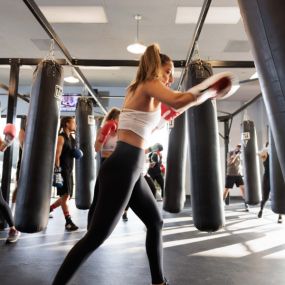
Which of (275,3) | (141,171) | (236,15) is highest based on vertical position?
(236,15)

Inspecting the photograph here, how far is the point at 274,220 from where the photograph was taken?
14.2ft

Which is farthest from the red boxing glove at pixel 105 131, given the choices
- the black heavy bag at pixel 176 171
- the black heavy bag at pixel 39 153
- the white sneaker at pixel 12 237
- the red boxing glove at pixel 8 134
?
the white sneaker at pixel 12 237

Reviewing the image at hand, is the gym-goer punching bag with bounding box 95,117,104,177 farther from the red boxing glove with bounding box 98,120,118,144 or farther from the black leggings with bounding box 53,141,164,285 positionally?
the black leggings with bounding box 53,141,164,285

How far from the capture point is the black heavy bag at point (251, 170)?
173 inches

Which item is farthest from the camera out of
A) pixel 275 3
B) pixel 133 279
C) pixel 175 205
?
pixel 175 205

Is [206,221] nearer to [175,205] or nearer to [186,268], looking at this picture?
[186,268]

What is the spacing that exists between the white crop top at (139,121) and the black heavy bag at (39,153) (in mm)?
959

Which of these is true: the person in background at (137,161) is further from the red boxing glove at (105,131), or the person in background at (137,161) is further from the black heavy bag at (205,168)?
the red boxing glove at (105,131)

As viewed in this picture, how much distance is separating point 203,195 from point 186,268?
51cm

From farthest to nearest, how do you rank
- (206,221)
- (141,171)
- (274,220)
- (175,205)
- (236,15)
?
(236,15), (274,220), (175,205), (206,221), (141,171)

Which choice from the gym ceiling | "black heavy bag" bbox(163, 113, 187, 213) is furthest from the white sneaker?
the gym ceiling

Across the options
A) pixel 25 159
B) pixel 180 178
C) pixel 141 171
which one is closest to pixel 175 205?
pixel 180 178

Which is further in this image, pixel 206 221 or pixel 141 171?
pixel 206 221

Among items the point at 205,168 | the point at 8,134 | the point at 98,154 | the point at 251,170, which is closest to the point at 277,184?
the point at 205,168
